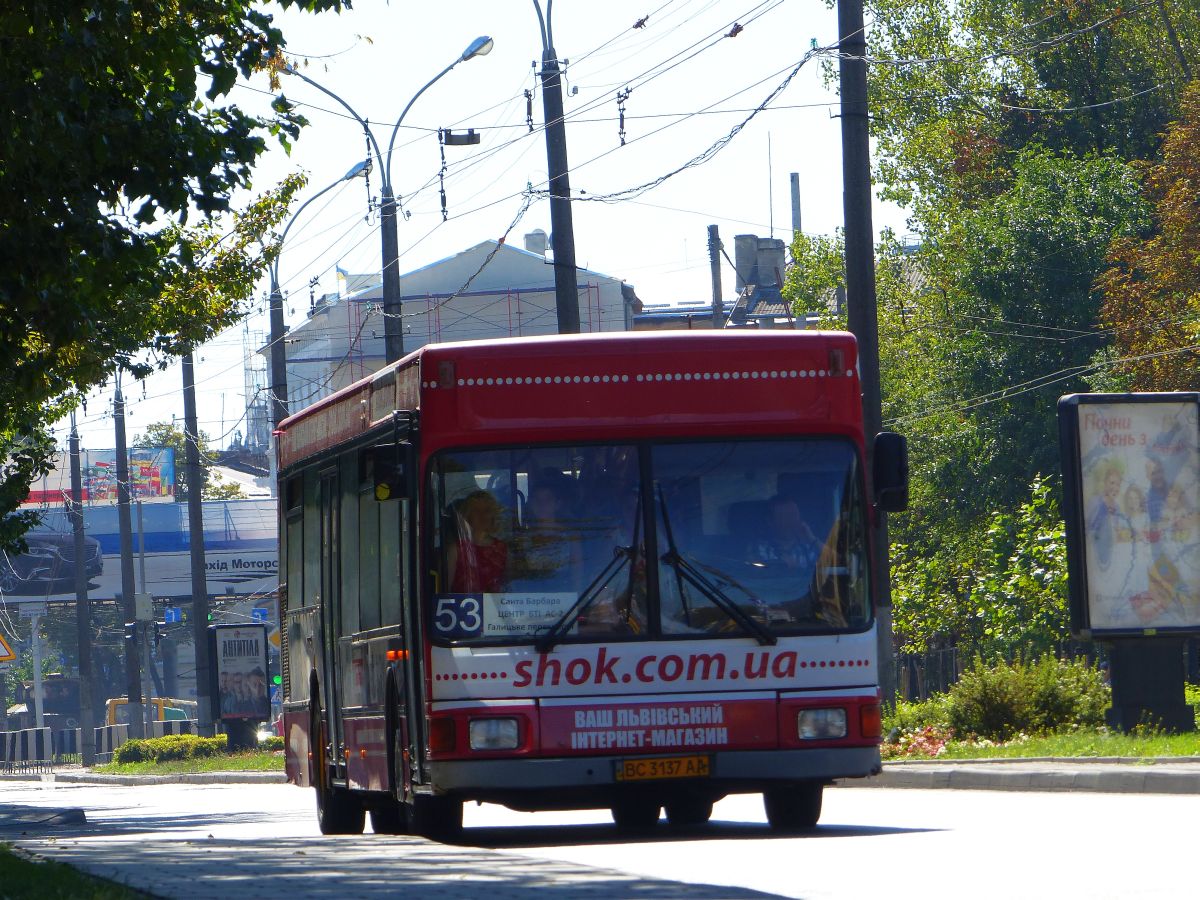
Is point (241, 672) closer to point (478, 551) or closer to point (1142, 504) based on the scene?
point (1142, 504)

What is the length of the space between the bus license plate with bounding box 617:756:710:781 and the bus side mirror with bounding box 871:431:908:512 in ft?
5.89

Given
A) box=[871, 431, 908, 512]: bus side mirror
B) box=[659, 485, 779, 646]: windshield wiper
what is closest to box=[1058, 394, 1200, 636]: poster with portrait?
box=[871, 431, 908, 512]: bus side mirror

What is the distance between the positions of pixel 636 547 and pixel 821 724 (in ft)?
4.71

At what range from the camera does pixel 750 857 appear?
11688 mm

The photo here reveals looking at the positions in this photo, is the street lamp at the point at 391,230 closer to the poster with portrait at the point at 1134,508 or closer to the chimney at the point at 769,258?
the poster with portrait at the point at 1134,508

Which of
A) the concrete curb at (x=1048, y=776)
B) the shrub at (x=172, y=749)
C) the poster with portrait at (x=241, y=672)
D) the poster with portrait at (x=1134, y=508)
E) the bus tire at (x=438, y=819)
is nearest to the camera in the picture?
the bus tire at (x=438, y=819)

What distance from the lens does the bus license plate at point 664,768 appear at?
12219 mm

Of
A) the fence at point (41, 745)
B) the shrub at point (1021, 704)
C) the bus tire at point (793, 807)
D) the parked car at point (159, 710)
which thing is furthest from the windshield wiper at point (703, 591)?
the parked car at point (159, 710)

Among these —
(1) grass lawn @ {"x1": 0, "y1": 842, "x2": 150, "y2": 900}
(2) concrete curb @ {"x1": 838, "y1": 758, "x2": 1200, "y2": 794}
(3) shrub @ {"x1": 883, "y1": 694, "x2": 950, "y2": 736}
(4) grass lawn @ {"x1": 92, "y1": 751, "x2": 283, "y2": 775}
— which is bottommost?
Result: (4) grass lawn @ {"x1": 92, "y1": 751, "x2": 283, "y2": 775}

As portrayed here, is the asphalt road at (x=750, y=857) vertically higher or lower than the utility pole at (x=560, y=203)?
lower

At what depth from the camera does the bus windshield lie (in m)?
12.2

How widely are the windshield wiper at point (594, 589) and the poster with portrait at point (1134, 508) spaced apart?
9931mm

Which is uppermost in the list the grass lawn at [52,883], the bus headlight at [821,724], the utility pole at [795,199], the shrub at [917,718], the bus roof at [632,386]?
the utility pole at [795,199]

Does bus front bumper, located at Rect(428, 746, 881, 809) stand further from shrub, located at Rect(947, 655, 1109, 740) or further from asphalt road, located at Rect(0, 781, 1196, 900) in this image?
shrub, located at Rect(947, 655, 1109, 740)
